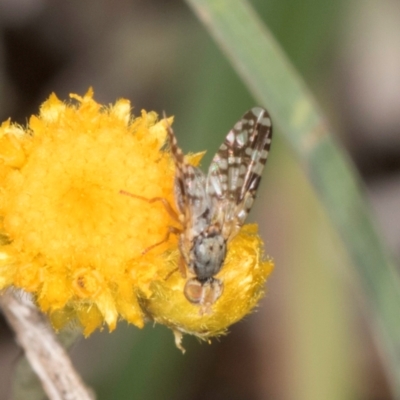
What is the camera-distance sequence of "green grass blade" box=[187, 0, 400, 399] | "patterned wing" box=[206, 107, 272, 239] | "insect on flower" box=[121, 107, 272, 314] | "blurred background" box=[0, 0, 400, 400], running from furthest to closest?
1. "blurred background" box=[0, 0, 400, 400]
2. "patterned wing" box=[206, 107, 272, 239]
3. "insect on flower" box=[121, 107, 272, 314]
4. "green grass blade" box=[187, 0, 400, 399]

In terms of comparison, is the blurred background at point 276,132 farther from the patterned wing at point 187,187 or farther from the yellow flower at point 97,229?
the yellow flower at point 97,229

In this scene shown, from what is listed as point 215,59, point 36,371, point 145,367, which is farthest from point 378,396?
point 36,371

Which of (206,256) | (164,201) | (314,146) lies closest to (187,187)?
(164,201)

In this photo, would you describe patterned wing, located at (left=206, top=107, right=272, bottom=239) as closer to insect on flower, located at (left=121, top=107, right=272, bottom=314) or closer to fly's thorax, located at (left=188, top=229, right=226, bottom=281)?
insect on flower, located at (left=121, top=107, right=272, bottom=314)

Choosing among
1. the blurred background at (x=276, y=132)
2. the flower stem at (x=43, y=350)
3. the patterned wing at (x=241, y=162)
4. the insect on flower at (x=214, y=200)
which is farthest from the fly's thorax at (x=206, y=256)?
the blurred background at (x=276, y=132)

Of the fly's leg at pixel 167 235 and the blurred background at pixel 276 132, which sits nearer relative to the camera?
the fly's leg at pixel 167 235

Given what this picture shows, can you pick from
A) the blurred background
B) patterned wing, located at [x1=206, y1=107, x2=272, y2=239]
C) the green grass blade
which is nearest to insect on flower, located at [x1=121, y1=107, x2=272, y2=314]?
patterned wing, located at [x1=206, y1=107, x2=272, y2=239]

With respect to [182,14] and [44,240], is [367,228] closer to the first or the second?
[44,240]
